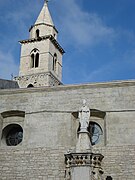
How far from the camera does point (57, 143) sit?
15.5 meters

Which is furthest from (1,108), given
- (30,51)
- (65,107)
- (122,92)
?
(30,51)

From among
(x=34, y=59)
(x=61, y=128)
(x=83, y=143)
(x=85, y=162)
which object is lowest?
(x=85, y=162)

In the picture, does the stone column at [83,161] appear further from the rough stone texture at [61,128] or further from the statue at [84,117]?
the rough stone texture at [61,128]

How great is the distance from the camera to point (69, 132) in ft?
51.4

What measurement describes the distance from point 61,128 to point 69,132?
1.40ft

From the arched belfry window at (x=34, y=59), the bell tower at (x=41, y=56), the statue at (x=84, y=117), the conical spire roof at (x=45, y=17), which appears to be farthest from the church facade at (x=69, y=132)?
the conical spire roof at (x=45, y=17)

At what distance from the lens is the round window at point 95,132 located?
15959 mm

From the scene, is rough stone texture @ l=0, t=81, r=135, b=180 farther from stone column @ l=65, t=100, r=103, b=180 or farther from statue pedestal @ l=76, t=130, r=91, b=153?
statue pedestal @ l=76, t=130, r=91, b=153

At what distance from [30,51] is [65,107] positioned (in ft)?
76.7

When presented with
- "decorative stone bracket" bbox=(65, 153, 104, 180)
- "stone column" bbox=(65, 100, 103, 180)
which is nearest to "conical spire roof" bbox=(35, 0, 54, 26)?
"stone column" bbox=(65, 100, 103, 180)

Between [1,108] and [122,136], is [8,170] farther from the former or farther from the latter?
[122,136]

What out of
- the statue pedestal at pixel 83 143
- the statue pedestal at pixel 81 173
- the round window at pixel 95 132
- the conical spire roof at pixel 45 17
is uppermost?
the conical spire roof at pixel 45 17

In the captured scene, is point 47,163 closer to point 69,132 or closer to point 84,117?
point 69,132

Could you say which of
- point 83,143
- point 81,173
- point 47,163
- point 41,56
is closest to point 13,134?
point 47,163
